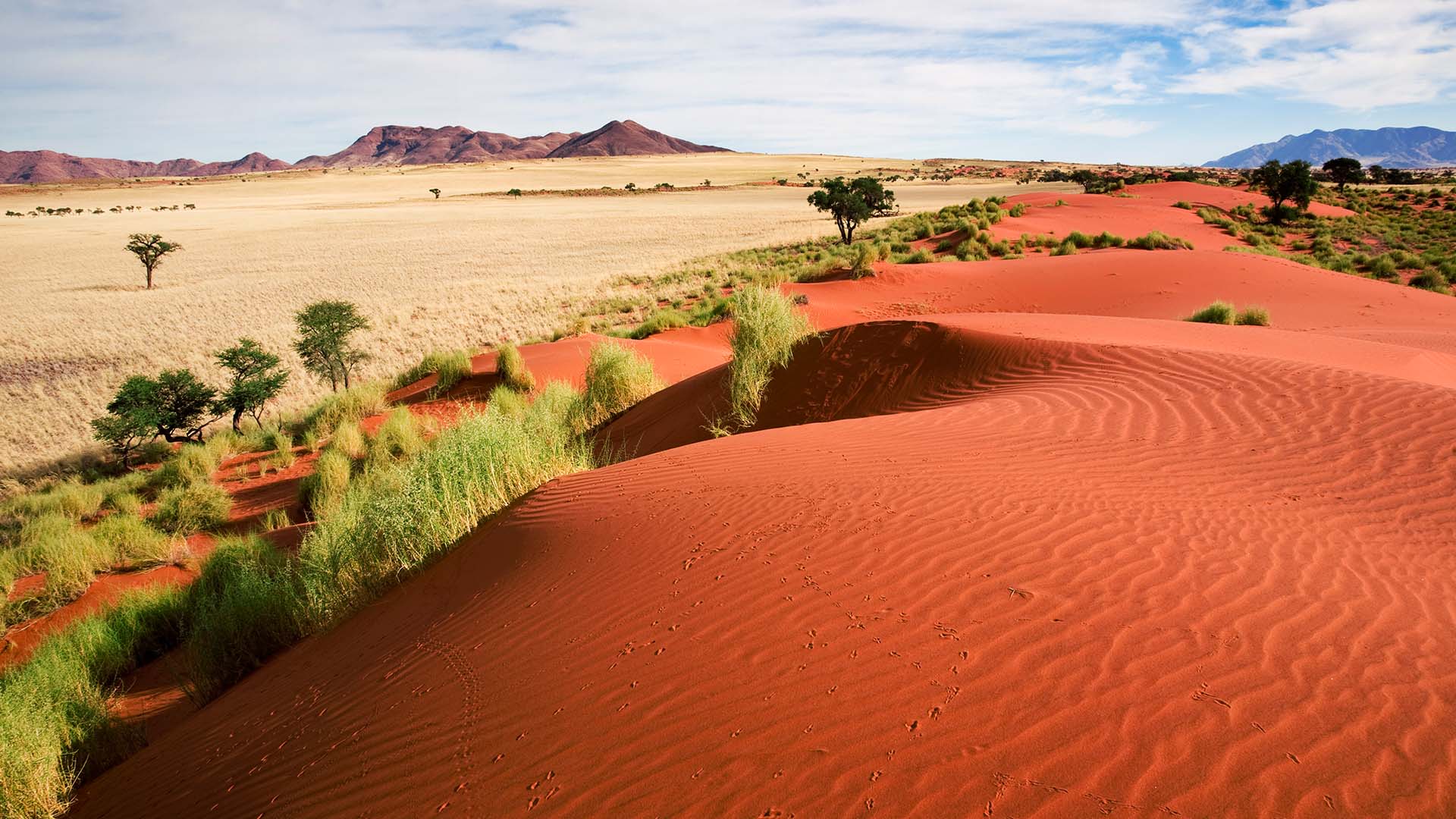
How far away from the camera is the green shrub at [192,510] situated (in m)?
9.88

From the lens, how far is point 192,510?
9.94m

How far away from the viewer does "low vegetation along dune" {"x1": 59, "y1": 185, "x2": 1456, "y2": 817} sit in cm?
259

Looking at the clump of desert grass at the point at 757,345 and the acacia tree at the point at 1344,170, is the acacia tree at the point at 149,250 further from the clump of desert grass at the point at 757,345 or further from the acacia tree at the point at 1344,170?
the acacia tree at the point at 1344,170

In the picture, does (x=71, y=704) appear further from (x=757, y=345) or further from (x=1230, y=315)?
(x=1230, y=315)

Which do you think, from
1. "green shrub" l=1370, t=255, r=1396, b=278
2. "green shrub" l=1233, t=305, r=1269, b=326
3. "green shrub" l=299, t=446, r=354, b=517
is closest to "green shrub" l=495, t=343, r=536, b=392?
"green shrub" l=299, t=446, r=354, b=517

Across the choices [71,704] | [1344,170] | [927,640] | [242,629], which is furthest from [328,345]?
[1344,170]

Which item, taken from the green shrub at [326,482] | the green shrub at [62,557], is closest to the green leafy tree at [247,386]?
the green shrub at [326,482]

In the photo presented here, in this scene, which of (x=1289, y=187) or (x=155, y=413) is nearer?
(x=155, y=413)

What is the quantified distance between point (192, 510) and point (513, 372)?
604 centimetres

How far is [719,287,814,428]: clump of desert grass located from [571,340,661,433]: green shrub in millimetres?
1021

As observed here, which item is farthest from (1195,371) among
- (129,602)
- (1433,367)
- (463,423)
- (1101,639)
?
(129,602)

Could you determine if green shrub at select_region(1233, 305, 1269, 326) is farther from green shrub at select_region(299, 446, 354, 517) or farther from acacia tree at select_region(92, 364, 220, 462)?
acacia tree at select_region(92, 364, 220, 462)

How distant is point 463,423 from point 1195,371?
7788mm

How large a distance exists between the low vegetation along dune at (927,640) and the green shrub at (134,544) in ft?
16.4
